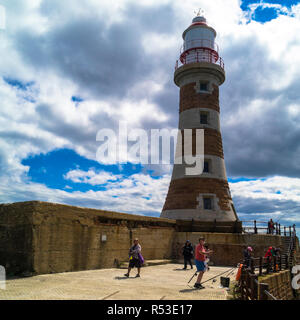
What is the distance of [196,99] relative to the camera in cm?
2066

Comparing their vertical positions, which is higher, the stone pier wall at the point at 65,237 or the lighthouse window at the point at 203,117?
the lighthouse window at the point at 203,117

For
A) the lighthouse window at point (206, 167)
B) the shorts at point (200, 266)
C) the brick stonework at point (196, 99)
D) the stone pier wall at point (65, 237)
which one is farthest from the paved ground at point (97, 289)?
the brick stonework at point (196, 99)

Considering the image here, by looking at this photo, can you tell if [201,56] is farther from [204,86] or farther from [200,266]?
[200,266]

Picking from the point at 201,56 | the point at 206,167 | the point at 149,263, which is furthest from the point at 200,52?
the point at 149,263

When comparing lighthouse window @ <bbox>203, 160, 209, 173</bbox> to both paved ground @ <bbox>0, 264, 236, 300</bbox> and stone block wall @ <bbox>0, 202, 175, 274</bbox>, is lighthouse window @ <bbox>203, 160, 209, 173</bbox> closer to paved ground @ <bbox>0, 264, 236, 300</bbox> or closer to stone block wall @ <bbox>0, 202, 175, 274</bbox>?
stone block wall @ <bbox>0, 202, 175, 274</bbox>

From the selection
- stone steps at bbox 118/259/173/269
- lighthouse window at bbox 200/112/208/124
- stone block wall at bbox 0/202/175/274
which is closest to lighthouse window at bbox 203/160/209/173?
lighthouse window at bbox 200/112/208/124

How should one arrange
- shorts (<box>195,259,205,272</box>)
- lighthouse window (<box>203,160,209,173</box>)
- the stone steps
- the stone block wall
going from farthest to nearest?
lighthouse window (<box>203,160,209,173</box>) → the stone steps → the stone block wall → shorts (<box>195,259,205,272</box>)

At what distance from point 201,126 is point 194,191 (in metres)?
4.91

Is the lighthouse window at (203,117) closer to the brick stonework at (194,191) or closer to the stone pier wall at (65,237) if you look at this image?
the brick stonework at (194,191)

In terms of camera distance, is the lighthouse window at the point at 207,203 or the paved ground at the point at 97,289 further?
the lighthouse window at the point at 207,203

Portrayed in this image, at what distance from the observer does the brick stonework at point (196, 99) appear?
67.7ft

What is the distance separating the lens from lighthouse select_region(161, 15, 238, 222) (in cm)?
1898

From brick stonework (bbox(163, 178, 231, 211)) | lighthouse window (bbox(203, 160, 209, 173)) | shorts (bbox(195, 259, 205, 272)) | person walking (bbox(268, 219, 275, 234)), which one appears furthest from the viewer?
lighthouse window (bbox(203, 160, 209, 173))
